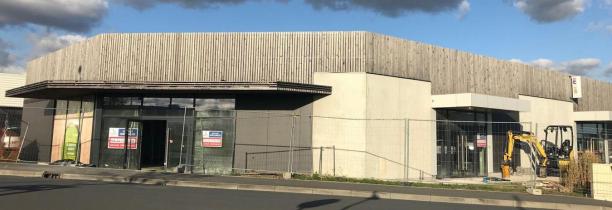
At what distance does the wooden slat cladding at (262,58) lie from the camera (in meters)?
20.4

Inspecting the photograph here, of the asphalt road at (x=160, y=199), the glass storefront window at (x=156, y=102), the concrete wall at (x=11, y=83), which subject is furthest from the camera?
the concrete wall at (x=11, y=83)

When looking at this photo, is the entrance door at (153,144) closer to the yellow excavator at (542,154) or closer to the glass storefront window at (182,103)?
the glass storefront window at (182,103)

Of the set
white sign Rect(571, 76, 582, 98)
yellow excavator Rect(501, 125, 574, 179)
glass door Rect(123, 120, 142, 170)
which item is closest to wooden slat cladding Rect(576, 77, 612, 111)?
white sign Rect(571, 76, 582, 98)

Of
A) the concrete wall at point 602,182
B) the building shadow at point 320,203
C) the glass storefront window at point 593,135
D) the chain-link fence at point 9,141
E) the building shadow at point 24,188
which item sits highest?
the glass storefront window at point 593,135

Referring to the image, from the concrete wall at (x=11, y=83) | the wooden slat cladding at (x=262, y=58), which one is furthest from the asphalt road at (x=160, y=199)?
the concrete wall at (x=11, y=83)

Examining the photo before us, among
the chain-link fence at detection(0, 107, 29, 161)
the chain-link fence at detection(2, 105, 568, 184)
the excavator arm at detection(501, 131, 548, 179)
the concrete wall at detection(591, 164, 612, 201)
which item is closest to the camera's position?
the concrete wall at detection(591, 164, 612, 201)

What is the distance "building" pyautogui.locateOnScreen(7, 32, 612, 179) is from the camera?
19922 millimetres

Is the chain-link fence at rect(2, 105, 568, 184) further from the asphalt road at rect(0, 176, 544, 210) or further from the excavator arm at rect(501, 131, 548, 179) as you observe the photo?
the asphalt road at rect(0, 176, 544, 210)

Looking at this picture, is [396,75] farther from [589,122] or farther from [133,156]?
[589,122]

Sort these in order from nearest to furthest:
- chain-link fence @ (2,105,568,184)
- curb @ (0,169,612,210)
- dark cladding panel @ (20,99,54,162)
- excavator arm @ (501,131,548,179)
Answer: curb @ (0,169,612,210) < chain-link fence @ (2,105,568,184) < excavator arm @ (501,131,548,179) < dark cladding panel @ (20,99,54,162)

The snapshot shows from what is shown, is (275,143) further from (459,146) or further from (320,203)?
(320,203)

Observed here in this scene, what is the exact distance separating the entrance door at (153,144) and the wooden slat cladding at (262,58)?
379 centimetres

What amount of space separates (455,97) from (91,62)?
16.3 meters

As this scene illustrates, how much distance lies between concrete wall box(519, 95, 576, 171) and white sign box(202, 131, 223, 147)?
16185mm
